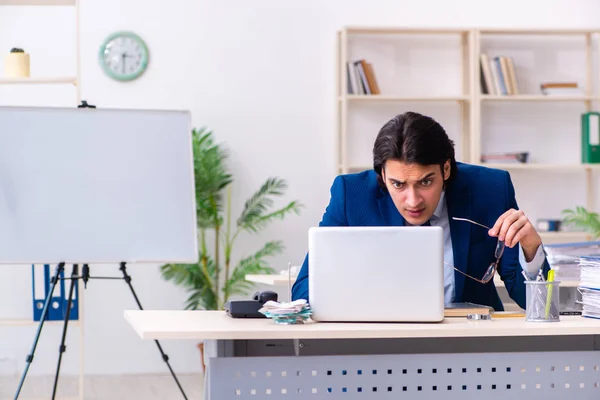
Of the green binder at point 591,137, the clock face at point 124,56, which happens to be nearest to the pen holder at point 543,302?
the green binder at point 591,137

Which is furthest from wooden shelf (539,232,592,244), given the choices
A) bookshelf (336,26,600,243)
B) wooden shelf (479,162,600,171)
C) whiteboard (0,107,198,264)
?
whiteboard (0,107,198,264)

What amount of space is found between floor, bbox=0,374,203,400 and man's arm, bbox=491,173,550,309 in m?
2.81

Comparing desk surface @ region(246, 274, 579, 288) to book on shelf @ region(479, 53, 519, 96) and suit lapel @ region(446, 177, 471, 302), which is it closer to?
suit lapel @ region(446, 177, 471, 302)

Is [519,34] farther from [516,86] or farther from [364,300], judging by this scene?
[364,300]

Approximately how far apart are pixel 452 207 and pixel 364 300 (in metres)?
0.64

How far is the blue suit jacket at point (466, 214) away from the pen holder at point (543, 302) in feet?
1.06

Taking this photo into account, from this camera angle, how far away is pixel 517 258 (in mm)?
2594

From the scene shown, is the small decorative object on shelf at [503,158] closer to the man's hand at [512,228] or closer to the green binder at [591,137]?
the green binder at [591,137]

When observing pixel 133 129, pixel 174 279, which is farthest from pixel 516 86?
pixel 133 129

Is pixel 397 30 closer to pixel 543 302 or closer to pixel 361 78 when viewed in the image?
pixel 361 78

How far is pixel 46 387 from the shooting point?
5.40 meters

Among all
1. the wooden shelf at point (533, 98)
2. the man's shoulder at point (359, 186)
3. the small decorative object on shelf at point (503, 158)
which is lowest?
the man's shoulder at point (359, 186)

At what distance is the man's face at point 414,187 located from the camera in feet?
7.94

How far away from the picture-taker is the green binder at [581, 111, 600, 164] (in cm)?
577
